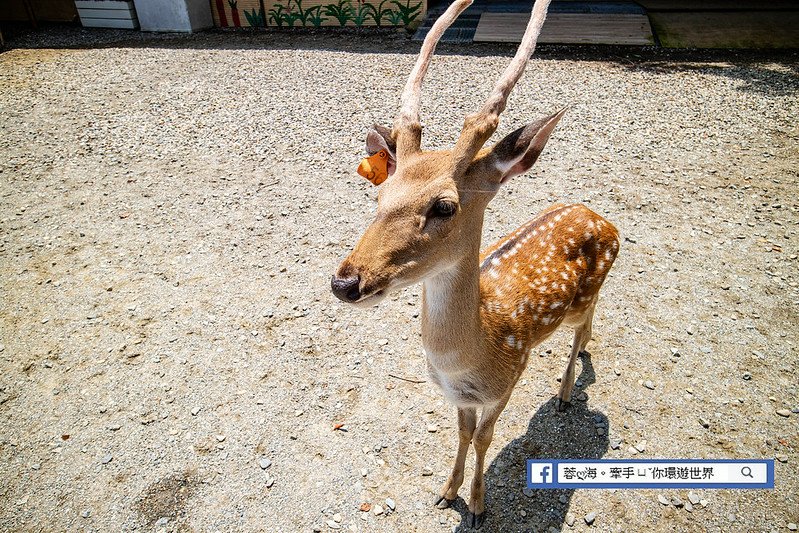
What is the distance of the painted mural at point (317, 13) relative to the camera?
12664 mm

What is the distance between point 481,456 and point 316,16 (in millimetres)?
12881

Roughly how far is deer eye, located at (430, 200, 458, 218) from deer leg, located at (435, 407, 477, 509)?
143 centimetres

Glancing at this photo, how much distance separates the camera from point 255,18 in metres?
13.3

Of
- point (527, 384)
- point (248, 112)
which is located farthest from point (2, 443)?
point (248, 112)

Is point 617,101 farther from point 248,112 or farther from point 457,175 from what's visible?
point 457,175

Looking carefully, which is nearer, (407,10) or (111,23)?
(407,10)

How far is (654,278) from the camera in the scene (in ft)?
15.6

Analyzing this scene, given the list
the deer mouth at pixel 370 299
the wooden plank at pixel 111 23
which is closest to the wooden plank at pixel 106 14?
the wooden plank at pixel 111 23

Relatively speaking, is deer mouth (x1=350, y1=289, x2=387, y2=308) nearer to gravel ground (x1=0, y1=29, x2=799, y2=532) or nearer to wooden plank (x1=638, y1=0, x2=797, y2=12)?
gravel ground (x1=0, y1=29, x2=799, y2=532)

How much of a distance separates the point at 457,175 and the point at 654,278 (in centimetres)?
346

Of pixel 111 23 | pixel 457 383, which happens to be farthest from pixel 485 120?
pixel 111 23

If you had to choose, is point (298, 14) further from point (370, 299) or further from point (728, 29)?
point (370, 299)

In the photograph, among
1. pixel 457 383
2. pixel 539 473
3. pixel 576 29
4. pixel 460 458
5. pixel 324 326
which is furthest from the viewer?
pixel 576 29

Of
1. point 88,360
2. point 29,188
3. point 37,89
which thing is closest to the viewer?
point 88,360
